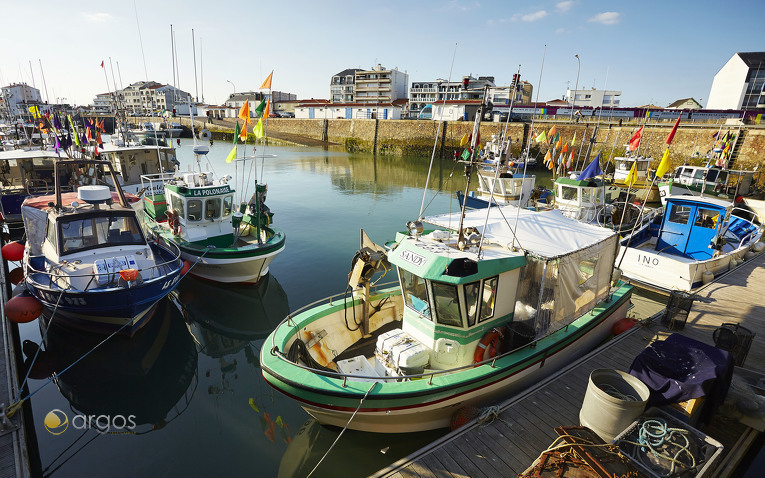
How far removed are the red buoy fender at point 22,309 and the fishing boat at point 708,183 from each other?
28727 mm

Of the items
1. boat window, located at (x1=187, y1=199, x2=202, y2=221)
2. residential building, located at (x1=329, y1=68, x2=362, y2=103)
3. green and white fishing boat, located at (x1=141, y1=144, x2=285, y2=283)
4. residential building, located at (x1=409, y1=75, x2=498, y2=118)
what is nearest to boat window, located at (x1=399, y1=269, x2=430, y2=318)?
green and white fishing boat, located at (x1=141, y1=144, x2=285, y2=283)

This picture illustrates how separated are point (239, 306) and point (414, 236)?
26.0 ft

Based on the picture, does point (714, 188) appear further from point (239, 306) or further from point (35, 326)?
point (35, 326)

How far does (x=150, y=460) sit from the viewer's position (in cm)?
635

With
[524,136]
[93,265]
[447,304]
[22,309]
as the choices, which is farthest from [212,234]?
[524,136]

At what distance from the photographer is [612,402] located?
16.1 ft

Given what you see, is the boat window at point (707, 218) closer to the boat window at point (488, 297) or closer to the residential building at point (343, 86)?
the boat window at point (488, 297)

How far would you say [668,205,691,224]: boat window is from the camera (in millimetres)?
12920

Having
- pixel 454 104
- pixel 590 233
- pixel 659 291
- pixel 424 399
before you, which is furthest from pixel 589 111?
pixel 424 399

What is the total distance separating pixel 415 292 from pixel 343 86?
309 feet

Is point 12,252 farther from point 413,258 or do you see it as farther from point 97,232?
point 413,258

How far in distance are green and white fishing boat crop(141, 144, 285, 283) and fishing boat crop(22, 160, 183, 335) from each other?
1620mm
